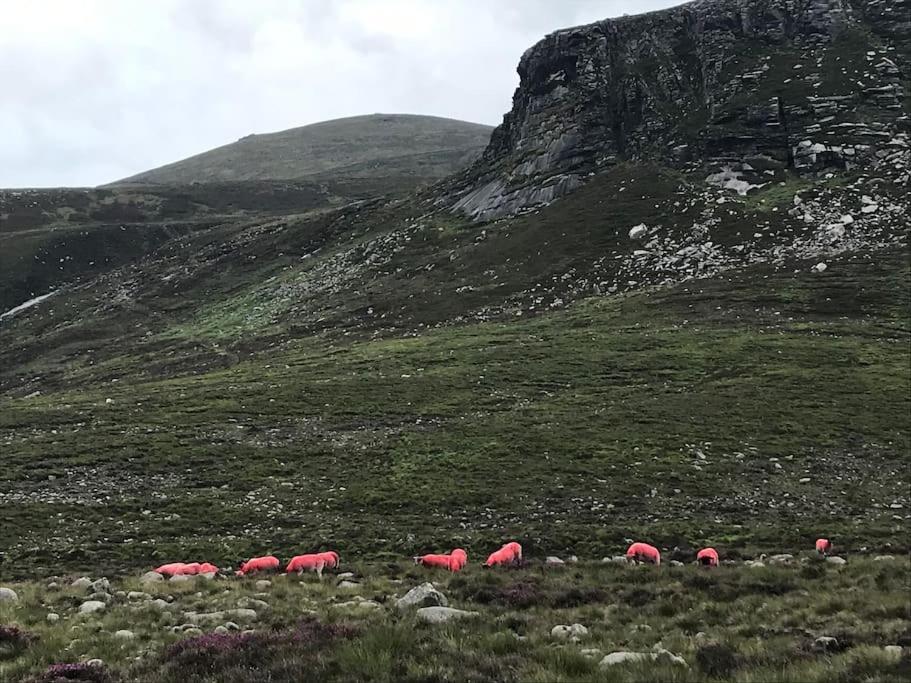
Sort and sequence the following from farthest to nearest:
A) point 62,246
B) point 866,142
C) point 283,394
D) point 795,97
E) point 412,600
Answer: point 62,246 < point 795,97 < point 866,142 < point 283,394 < point 412,600

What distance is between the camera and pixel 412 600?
13773 millimetres

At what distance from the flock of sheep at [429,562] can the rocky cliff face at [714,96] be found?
72.6 m

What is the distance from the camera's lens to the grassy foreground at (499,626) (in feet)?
28.5

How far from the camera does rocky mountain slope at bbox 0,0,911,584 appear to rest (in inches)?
1070

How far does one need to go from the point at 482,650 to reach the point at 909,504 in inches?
919

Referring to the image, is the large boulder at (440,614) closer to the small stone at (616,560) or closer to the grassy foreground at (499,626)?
the grassy foreground at (499,626)

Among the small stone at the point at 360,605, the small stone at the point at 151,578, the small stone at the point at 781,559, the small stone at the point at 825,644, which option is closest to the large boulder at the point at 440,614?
the small stone at the point at 360,605

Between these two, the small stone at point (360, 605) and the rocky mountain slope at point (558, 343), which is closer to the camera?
the small stone at point (360, 605)

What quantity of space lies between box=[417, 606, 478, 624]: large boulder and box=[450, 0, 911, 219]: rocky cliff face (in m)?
81.0

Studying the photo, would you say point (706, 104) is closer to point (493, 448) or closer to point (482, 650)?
point (493, 448)

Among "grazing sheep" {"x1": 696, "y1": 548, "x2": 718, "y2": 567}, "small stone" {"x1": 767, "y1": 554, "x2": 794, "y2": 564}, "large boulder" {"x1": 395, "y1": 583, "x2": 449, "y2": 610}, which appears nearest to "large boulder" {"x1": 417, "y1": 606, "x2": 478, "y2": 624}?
"large boulder" {"x1": 395, "y1": 583, "x2": 449, "y2": 610}

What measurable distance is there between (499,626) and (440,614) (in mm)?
1422

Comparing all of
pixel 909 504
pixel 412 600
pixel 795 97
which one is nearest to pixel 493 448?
pixel 909 504

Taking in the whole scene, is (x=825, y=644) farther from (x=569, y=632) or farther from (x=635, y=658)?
(x=569, y=632)
